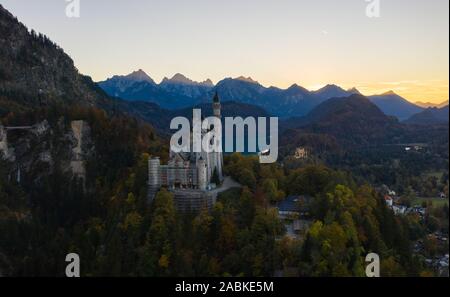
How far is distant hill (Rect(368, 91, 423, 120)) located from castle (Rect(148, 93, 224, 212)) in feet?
523

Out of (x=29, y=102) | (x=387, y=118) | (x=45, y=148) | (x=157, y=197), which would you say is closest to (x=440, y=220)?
(x=157, y=197)

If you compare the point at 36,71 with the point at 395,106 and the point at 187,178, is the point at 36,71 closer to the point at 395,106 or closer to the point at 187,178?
the point at 187,178

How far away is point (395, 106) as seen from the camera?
192875mm

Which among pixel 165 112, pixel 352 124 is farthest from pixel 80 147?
pixel 352 124

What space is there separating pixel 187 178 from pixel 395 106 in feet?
555

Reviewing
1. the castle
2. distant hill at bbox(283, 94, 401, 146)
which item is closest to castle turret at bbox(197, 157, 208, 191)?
the castle

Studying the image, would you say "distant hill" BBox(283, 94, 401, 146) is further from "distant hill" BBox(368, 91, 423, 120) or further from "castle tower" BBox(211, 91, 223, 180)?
"castle tower" BBox(211, 91, 223, 180)

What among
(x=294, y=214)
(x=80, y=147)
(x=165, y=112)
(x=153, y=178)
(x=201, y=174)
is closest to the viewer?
(x=294, y=214)

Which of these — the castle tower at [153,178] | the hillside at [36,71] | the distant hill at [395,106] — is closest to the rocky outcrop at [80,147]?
the castle tower at [153,178]

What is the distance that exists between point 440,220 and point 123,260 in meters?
38.8

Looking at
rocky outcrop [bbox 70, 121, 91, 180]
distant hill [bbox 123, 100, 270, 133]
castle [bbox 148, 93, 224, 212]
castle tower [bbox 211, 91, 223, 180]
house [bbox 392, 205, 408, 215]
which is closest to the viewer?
castle [bbox 148, 93, 224, 212]

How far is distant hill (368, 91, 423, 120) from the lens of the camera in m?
190

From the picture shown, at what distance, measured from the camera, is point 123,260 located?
118ft
